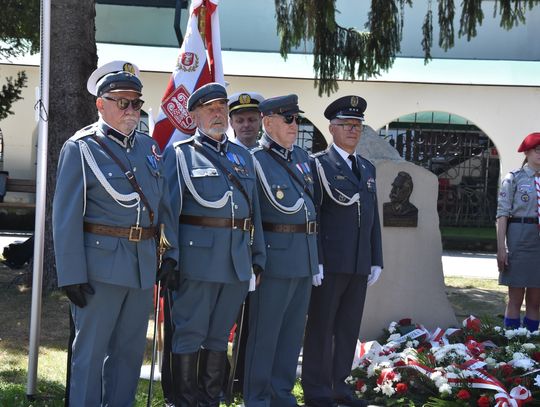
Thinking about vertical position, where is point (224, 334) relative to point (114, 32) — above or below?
below

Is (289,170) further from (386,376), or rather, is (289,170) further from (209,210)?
(386,376)

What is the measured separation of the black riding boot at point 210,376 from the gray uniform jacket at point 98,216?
0.59m

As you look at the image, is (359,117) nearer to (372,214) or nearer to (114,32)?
(372,214)

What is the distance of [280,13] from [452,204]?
9.05 meters

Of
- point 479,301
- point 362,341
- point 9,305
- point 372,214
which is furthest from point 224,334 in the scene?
point 479,301

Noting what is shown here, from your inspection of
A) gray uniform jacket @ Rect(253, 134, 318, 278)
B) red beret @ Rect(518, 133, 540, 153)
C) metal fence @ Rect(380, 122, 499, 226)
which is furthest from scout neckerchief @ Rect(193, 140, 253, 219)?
metal fence @ Rect(380, 122, 499, 226)

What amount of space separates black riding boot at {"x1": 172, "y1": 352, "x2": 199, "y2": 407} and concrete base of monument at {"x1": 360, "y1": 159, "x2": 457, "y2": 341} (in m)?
2.44

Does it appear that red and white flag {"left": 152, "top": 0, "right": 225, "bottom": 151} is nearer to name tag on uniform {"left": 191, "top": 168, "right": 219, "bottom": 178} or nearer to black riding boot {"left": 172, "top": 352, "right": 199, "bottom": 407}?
name tag on uniform {"left": 191, "top": 168, "right": 219, "bottom": 178}

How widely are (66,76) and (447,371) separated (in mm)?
4902

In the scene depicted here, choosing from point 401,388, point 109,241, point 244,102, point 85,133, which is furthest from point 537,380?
point 85,133

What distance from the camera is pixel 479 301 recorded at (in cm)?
913

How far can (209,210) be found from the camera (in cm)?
407

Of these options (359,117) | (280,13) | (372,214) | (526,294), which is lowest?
(526,294)

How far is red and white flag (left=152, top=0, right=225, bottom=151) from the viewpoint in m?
5.58
